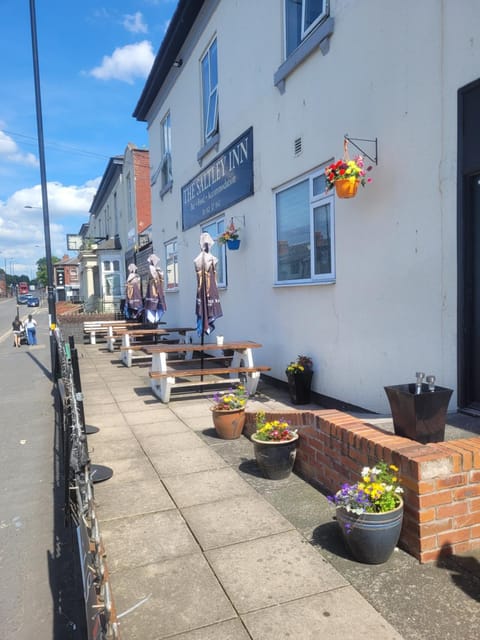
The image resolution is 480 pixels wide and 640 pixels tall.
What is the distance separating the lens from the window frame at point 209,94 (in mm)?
10250

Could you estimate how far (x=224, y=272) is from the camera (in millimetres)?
10219

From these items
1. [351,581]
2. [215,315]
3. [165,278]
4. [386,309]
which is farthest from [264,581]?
[165,278]

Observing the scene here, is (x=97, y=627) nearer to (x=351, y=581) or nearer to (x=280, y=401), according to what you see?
(x=351, y=581)

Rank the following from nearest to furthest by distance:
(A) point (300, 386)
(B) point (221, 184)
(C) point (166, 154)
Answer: (A) point (300, 386)
(B) point (221, 184)
(C) point (166, 154)

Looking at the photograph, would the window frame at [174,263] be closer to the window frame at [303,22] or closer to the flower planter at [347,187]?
the window frame at [303,22]

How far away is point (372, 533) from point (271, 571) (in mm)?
638

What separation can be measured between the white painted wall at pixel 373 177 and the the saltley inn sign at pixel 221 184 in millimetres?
259

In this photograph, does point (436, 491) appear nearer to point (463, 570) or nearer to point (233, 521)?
point (463, 570)

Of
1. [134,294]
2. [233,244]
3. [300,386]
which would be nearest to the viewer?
[300,386]

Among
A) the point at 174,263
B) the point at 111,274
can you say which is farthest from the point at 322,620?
the point at 111,274

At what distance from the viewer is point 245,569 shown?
9.49ft

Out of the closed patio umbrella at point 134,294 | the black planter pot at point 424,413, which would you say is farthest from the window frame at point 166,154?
the black planter pot at point 424,413

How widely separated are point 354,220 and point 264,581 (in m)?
4.13

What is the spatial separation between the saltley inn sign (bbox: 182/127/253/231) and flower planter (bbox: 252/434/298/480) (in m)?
5.34
